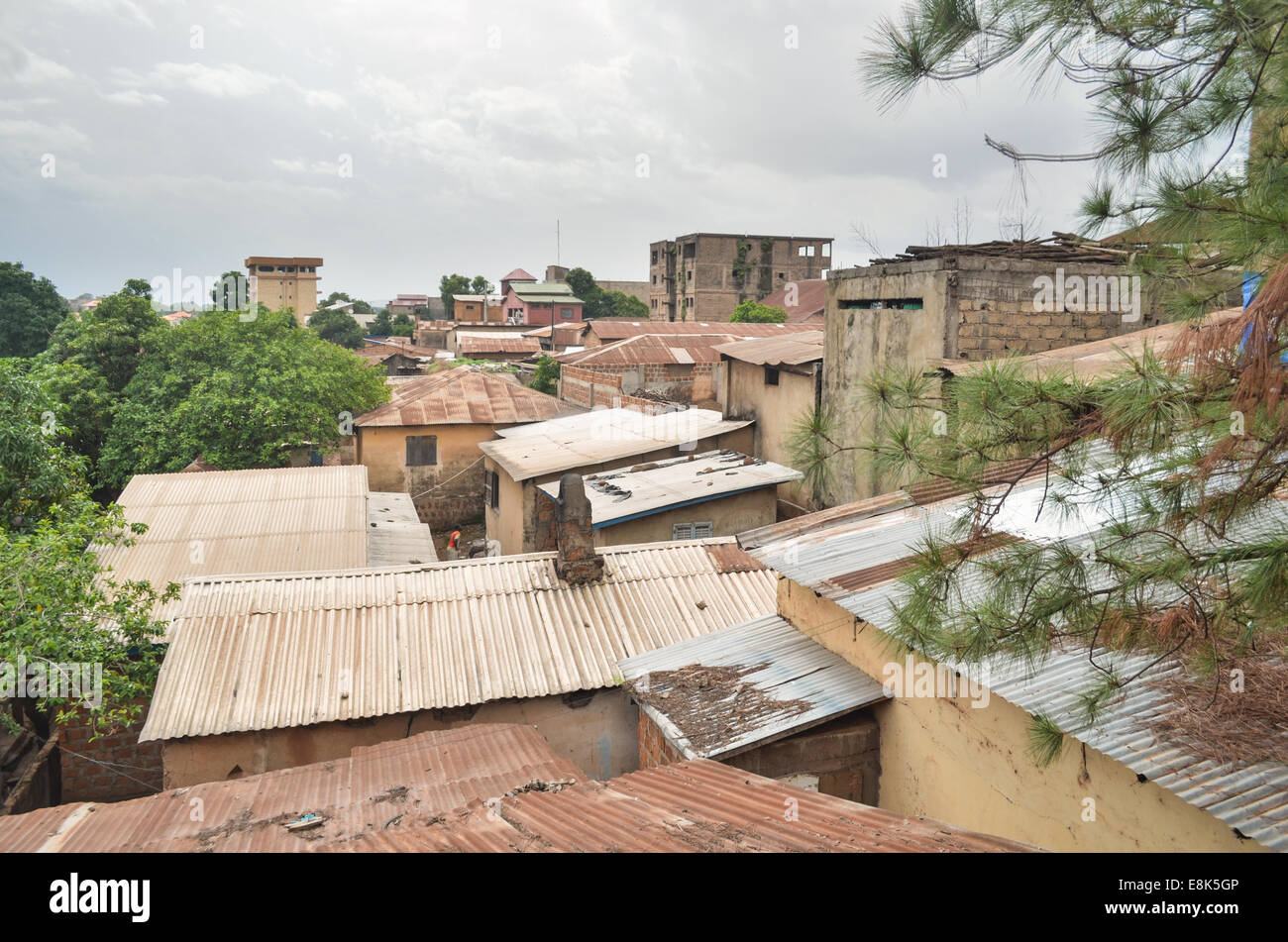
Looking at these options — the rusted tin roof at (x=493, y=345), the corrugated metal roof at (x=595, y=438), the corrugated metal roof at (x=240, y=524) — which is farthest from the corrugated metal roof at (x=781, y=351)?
the rusted tin roof at (x=493, y=345)

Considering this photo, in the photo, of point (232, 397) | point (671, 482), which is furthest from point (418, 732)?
point (232, 397)

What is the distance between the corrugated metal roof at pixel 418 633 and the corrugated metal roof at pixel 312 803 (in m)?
1.35

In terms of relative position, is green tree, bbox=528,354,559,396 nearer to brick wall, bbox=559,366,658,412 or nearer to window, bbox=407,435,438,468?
brick wall, bbox=559,366,658,412

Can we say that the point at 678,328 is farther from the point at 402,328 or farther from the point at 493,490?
the point at 402,328

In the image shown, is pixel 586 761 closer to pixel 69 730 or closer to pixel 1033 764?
pixel 1033 764

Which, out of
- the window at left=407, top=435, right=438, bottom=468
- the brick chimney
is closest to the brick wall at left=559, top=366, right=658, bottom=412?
the window at left=407, top=435, right=438, bottom=468

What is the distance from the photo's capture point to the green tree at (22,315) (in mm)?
34656

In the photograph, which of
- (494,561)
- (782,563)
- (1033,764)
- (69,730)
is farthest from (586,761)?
(69,730)

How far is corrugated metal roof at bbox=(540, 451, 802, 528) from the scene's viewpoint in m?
12.9

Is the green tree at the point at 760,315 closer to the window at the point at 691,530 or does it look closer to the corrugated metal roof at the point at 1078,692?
the window at the point at 691,530

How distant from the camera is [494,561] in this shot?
10.6 meters

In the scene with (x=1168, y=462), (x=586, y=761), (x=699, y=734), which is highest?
(x=1168, y=462)

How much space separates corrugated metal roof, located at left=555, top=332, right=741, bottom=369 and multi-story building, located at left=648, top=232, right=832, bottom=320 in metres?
30.0
